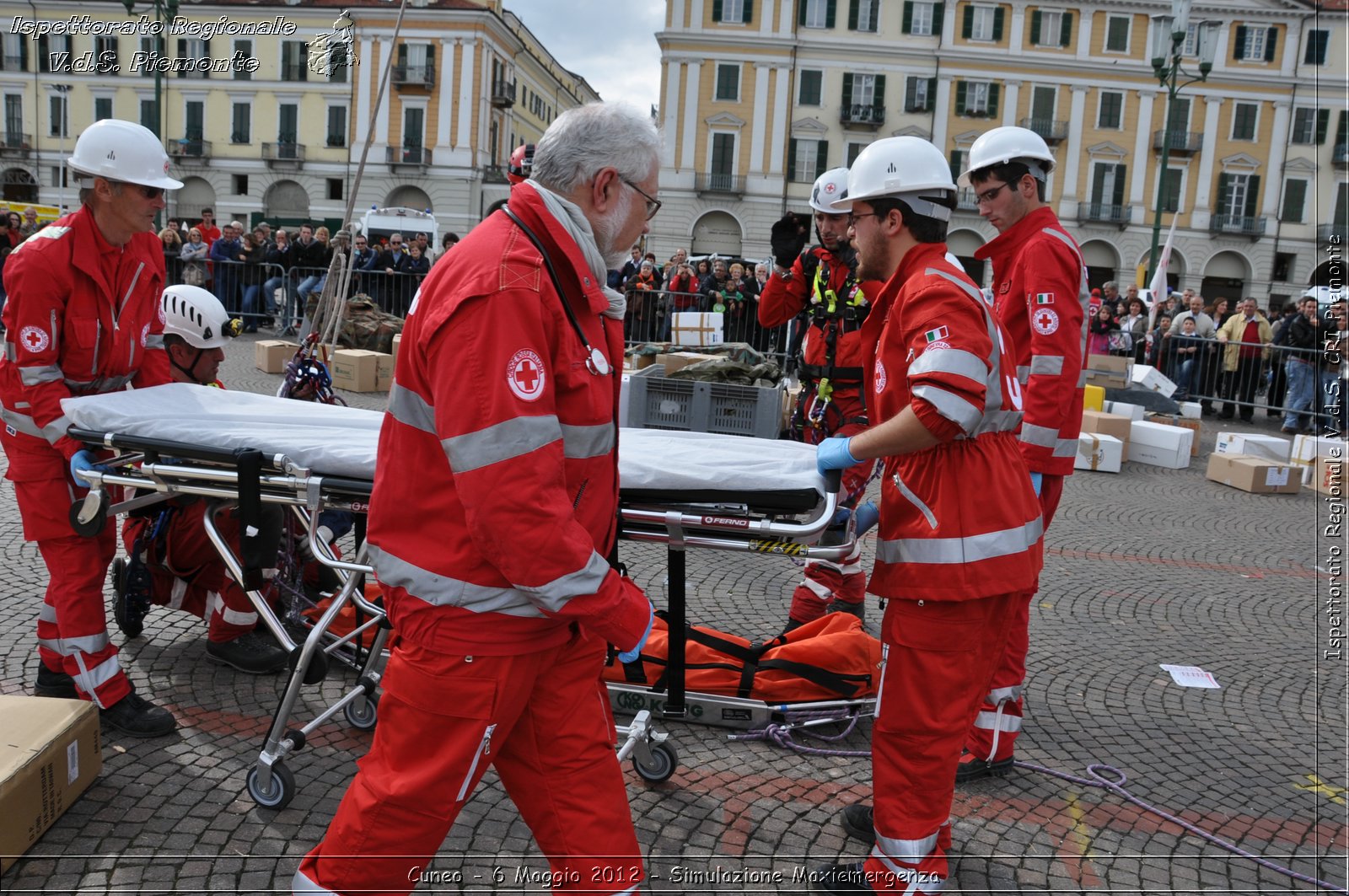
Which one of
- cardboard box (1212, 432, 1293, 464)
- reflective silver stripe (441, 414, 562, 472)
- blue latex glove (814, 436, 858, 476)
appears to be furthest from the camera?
cardboard box (1212, 432, 1293, 464)

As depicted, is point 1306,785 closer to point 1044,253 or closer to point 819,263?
point 1044,253

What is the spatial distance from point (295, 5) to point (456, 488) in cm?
4983

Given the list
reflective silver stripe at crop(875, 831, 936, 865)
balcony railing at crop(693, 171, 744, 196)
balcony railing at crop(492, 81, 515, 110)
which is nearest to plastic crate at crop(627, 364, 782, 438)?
reflective silver stripe at crop(875, 831, 936, 865)

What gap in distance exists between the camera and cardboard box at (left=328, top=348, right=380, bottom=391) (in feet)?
41.2

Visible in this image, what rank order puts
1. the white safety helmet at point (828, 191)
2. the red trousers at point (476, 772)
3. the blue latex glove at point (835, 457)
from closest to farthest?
the red trousers at point (476, 772)
the blue latex glove at point (835, 457)
the white safety helmet at point (828, 191)

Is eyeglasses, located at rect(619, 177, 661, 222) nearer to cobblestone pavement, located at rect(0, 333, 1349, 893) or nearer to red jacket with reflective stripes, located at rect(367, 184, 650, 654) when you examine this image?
red jacket with reflective stripes, located at rect(367, 184, 650, 654)

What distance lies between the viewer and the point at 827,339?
17.7 ft

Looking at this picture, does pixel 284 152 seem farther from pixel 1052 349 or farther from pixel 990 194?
pixel 1052 349

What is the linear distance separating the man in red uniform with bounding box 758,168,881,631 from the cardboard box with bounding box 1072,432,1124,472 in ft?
22.1

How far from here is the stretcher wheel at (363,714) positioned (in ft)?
12.8

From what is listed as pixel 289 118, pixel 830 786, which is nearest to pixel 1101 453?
pixel 830 786

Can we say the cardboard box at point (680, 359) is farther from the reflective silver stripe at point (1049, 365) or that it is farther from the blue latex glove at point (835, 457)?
the blue latex glove at point (835, 457)

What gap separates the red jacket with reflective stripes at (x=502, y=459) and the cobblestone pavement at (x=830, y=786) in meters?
1.36

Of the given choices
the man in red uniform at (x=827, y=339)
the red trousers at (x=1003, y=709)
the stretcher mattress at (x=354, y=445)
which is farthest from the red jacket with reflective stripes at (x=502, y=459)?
the man in red uniform at (x=827, y=339)
